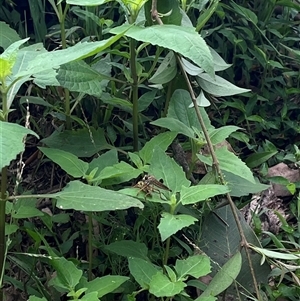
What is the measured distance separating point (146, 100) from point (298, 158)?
475 millimetres

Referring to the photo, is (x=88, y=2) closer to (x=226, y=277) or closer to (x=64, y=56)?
(x=64, y=56)

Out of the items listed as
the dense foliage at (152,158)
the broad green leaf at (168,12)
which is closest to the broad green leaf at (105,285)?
the dense foliage at (152,158)

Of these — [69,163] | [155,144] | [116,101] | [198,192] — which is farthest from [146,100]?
[198,192]

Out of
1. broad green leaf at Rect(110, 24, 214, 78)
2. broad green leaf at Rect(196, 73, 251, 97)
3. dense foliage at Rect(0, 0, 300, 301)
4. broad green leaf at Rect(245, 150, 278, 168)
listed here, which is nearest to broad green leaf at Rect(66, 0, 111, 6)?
dense foliage at Rect(0, 0, 300, 301)

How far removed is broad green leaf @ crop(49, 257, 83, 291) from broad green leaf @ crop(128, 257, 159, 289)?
94 mm

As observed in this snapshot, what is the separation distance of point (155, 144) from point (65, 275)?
13.9 inches

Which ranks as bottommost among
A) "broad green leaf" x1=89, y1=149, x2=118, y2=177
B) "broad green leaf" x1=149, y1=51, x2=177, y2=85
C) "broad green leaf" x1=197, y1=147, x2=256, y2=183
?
"broad green leaf" x1=89, y1=149, x2=118, y2=177

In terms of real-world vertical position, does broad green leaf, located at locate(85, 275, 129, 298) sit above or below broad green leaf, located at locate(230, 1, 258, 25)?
below

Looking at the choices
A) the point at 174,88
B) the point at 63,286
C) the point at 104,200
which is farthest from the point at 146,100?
the point at 63,286

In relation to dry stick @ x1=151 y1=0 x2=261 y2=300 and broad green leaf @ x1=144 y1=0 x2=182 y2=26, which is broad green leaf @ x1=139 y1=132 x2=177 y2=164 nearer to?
dry stick @ x1=151 y1=0 x2=261 y2=300

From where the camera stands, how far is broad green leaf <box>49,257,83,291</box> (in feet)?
3.12

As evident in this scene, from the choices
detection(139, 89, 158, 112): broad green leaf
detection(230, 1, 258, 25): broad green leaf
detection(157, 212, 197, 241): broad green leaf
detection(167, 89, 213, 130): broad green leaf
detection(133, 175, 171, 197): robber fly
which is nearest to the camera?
detection(157, 212, 197, 241): broad green leaf

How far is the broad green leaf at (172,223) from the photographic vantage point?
0.90 meters

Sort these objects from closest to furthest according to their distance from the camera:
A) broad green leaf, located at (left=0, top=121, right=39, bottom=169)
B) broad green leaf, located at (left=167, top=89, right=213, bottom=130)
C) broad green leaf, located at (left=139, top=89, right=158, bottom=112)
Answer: broad green leaf, located at (left=0, top=121, right=39, bottom=169) → broad green leaf, located at (left=167, top=89, right=213, bottom=130) → broad green leaf, located at (left=139, top=89, right=158, bottom=112)
